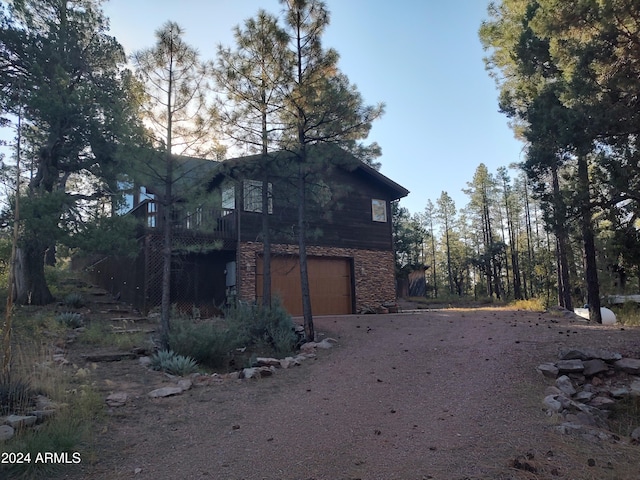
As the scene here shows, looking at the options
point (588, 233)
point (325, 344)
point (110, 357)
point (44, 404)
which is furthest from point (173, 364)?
point (588, 233)

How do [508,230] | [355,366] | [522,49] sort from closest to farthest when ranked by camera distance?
[355,366] → [522,49] → [508,230]

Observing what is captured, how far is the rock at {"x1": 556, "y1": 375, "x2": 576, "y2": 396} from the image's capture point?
579cm

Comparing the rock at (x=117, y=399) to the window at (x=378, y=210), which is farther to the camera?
the window at (x=378, y=210)

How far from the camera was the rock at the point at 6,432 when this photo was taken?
3953mm

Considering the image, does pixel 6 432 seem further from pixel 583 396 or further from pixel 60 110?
pixel 60 110

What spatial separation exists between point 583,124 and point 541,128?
0.79m

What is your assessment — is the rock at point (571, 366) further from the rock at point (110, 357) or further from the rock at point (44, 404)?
the rock at point (110, 357)

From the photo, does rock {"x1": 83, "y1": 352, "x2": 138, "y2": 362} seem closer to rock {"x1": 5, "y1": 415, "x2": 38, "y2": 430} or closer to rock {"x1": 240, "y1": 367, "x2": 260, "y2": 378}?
rock {"x1": 240, "y1": 367, "x2": 260, "y2": 378}

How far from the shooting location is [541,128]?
323 inches

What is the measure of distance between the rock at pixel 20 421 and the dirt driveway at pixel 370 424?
697mm

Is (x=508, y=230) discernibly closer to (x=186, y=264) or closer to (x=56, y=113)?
(x=186, y=264)

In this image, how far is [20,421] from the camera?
166 inches

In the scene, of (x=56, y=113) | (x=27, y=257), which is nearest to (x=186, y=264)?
(x=27, y=257)

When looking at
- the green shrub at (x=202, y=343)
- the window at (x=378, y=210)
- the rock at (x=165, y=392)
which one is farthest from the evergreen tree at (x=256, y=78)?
the window at (x=378, y=210)
